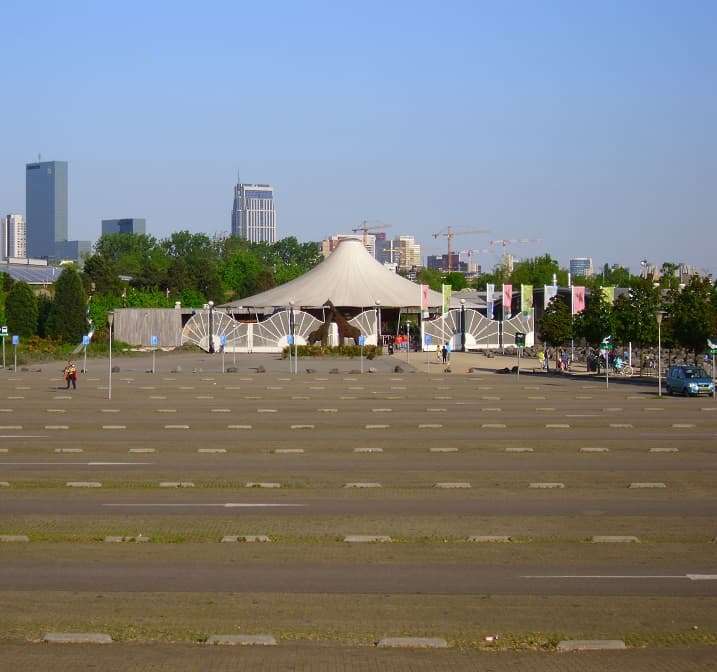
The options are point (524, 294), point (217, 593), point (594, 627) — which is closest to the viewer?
point (594, 627)

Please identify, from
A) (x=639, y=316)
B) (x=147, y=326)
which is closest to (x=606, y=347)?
(x=639, y=316)

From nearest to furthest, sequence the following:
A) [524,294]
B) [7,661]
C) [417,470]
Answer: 1. [7,661]
2. [417,470]
3. [524,294]

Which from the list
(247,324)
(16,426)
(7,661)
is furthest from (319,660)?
(247,324)

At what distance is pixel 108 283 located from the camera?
464 ft

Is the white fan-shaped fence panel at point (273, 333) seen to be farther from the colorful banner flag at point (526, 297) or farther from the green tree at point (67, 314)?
the colorful banner flag at point (526, 297)

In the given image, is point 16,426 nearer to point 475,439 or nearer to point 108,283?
point 475,439

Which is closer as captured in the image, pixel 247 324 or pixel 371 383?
pixel 371 383

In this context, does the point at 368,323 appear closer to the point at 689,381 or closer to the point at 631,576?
the point at 689,381

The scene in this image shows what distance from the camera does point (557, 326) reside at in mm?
76938

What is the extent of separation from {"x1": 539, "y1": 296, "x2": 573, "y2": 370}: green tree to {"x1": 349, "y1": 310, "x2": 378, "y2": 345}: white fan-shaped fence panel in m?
30.4

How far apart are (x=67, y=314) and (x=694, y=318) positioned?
57.8 meters

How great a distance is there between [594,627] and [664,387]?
1711 inches

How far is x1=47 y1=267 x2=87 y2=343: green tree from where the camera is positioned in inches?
3905

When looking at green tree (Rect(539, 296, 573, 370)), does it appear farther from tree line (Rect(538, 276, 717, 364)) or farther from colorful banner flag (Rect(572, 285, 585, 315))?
colorful banner flag (Rect(572, 285, 585, 315))
